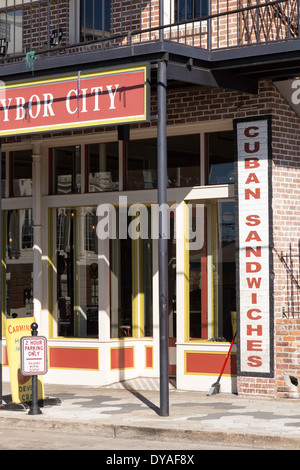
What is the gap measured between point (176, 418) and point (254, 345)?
230 cm

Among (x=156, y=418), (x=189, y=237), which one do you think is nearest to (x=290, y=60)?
(x=189, y=237)

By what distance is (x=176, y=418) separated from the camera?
11.3m

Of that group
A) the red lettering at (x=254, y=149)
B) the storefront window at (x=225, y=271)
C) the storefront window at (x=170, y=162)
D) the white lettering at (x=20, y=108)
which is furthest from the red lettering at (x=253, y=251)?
the white lettering at (x=20, y=108)

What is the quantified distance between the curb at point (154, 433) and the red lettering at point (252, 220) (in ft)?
12.5

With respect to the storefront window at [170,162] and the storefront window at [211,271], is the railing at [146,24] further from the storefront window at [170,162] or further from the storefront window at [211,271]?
the storefront window at [211,271]

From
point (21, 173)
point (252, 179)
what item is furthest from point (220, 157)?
point (21, 173)

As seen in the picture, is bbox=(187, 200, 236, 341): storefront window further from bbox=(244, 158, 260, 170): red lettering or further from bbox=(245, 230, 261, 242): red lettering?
bbox=(244, 158, 260, 170): red lettering

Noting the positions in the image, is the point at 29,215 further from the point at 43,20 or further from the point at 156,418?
the point at 156,418

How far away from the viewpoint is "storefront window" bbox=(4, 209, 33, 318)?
52.6ft

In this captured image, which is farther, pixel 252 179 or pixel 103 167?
pixel 103 167

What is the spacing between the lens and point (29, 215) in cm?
1608

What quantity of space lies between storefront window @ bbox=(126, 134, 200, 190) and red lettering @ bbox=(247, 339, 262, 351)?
2.57 meters

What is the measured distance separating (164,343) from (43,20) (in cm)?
696

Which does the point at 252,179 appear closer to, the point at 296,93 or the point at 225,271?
the point at 296,93
